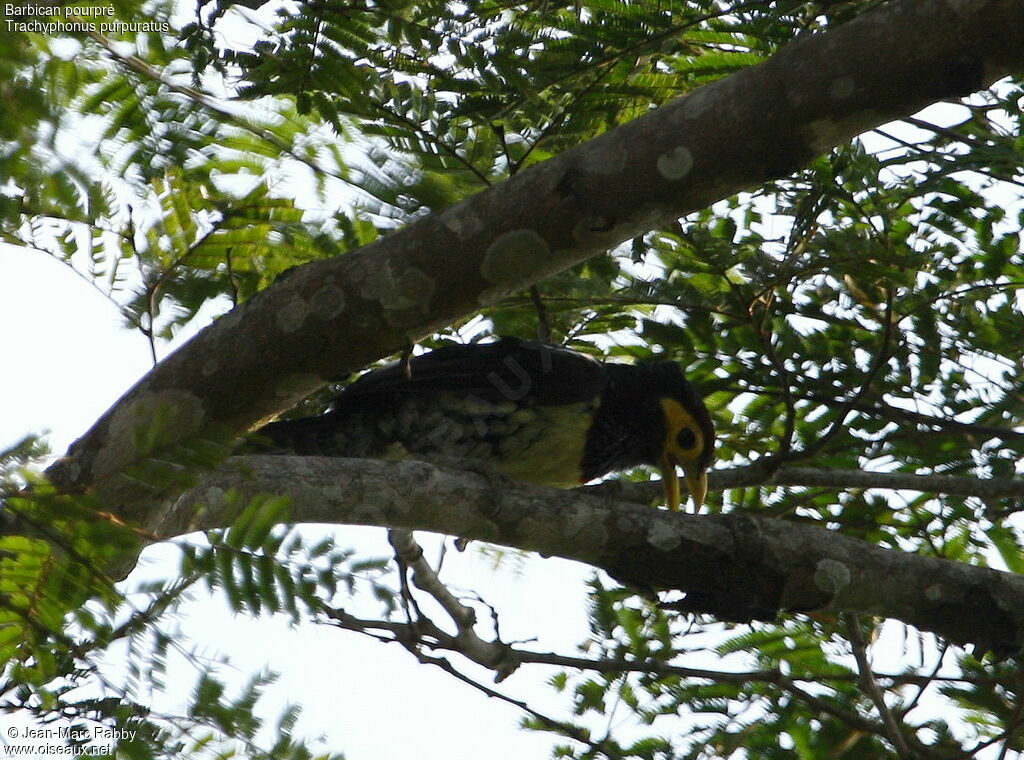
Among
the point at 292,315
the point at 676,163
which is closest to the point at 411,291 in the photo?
the point at 292,315

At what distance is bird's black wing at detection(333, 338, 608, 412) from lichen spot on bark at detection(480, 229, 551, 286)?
138 cm

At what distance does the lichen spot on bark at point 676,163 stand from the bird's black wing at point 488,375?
1.57 meters

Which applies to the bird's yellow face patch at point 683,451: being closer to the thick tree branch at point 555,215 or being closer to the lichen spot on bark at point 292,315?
the thick tree branch at point 555,215

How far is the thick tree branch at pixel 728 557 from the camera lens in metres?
3.26

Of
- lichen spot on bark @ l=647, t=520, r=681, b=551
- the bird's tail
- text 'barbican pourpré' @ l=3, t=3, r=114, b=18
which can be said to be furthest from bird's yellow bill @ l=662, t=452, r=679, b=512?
text 'barbican pourpré' @ l=3, t=3, r=114, b=18

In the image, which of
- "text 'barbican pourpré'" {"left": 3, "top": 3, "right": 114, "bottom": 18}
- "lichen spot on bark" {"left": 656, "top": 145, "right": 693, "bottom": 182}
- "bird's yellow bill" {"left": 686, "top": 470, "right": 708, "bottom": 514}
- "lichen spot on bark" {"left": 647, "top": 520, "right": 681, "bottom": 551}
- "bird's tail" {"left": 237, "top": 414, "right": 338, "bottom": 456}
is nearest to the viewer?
"text 'barbican pourpré'" {"left": 3, "top": 3, "right": 114, "bottom": 18}

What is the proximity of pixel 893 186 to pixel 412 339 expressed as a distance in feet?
5.97

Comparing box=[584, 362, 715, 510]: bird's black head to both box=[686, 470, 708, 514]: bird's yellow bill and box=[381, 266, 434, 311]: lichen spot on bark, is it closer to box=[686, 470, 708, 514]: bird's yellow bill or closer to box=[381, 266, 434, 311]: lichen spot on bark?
box=[686, 470, 708, 514]: bird's yellow bill

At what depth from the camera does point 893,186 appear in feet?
12.2

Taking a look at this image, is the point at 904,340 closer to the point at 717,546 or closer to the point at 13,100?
the point at 717,546

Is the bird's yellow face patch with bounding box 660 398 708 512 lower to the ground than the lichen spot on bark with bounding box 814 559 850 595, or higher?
higher

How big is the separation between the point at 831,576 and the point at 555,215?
1.44 metres

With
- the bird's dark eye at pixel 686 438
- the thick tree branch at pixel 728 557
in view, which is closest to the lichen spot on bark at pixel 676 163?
the thick tree branch at pixel 728 557

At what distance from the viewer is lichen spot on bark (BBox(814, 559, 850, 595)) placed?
3324 mm
